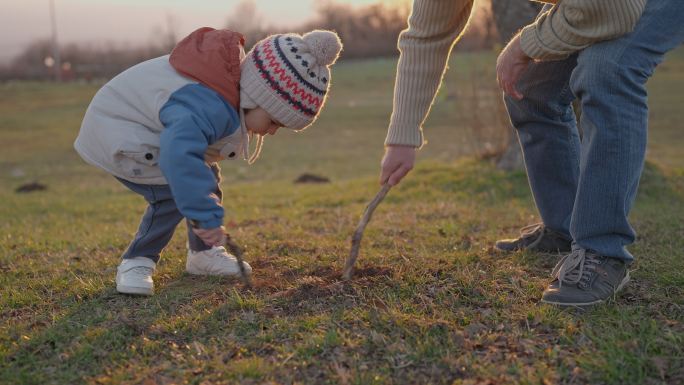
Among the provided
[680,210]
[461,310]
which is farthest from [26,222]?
[680,210]

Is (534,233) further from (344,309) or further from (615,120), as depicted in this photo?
(344,309)

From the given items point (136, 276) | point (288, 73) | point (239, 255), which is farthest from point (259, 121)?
point (136, 276)

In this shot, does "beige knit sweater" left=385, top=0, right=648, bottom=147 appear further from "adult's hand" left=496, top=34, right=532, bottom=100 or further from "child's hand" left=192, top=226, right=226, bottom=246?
"child's hand" left=192, top=226, right=226, bottom=246

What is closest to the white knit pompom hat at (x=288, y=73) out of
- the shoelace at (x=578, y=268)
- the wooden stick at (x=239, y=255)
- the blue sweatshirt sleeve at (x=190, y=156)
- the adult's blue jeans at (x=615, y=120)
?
the blue sweatshirt sleeve at (x=190, y=156)

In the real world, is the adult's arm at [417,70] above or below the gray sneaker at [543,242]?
above

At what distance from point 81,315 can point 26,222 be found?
3749 millimetres

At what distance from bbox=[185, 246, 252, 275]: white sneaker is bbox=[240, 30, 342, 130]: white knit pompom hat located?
844 millimetres

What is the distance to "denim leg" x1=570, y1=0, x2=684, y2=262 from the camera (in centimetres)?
306

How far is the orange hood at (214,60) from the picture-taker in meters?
3.53

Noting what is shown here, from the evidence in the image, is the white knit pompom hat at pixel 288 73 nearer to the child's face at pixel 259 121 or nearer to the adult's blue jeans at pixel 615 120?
the child's face at pixel 259 121

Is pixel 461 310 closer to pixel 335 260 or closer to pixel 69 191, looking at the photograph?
pixel 335 260

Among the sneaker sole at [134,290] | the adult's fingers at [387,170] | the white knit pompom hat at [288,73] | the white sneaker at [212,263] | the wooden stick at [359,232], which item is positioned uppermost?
the white knit pompom hat at [288,73]

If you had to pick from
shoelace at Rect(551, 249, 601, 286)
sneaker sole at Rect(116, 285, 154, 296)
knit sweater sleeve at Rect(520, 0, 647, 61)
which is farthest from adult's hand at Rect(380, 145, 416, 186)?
sneaker sole at Rect(116, 285, 154, 296)

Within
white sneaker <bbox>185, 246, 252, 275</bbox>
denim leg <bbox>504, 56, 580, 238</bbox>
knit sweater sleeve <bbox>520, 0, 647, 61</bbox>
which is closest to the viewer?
knit sweater sleeve <bbox>520, 0, 647, 61</bbox>
